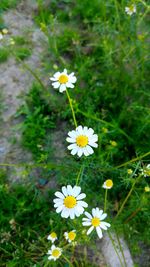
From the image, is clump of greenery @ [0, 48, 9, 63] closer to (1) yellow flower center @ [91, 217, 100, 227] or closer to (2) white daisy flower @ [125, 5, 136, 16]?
(2) white daisy flower @ [125, 5, 136, 16]

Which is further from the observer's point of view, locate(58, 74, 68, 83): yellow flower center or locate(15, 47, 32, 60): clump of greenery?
locate(15, 47, 32, 60): clump of greenery

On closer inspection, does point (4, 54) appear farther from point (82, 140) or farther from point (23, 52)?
point (82, 140)

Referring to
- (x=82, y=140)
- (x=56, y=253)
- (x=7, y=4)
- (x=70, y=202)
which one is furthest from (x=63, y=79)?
(x=7, y=4)

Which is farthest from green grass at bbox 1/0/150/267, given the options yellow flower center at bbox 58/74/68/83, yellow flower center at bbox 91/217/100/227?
yellow flower center at bbox 91/217/100/227

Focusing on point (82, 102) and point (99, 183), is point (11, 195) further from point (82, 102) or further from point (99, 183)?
point (82, 102)

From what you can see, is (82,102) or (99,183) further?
(82,102)

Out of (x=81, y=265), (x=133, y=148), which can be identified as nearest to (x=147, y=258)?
(x=81, y=265)
